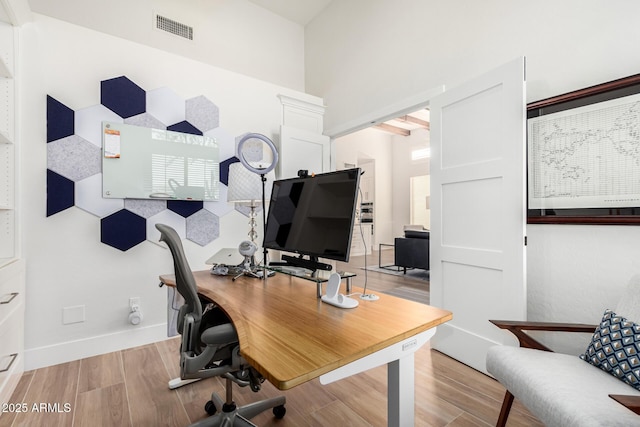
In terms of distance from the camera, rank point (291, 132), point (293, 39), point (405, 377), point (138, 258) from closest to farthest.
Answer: point (405, 377), point (138, 258), point (291, 132), point (293, 39)

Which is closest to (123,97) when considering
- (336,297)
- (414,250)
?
(336,297)

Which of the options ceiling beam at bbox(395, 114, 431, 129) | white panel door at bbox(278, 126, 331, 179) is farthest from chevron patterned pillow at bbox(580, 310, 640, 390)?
ceiling beam at bbox(395, 114, 431, 129)

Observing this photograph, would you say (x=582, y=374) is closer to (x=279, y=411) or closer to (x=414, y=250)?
(x=279, y=411)

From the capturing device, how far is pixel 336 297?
1.20 metres

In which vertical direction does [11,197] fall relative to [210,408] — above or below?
above

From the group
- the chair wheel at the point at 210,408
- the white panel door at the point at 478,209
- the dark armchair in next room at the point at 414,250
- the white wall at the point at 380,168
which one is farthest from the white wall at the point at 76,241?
the white wall at the point at 380,168

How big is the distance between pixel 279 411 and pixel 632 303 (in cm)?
174

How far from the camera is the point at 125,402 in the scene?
1.68 metres

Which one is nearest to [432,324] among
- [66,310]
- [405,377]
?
[405,377]

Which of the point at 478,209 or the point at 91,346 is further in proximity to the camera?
the point at 91,346

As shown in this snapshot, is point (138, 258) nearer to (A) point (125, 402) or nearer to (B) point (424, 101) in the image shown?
(A) point (125, 402)

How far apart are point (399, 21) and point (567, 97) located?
176 centimetres

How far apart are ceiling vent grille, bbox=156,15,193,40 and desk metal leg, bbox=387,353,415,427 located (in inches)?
145

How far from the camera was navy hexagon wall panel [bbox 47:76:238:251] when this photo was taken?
2.21 metres
